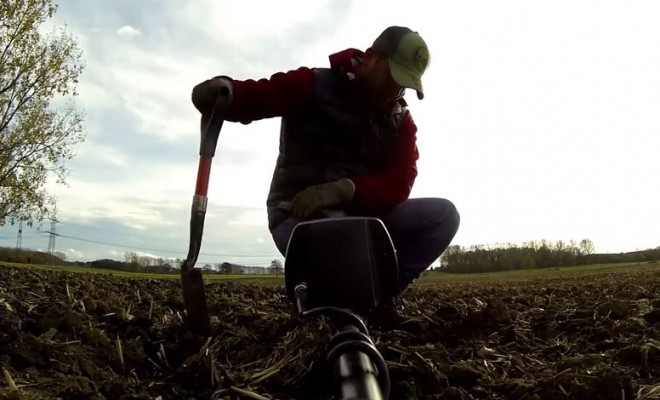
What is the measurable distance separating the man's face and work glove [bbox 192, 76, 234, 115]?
0.76 metres

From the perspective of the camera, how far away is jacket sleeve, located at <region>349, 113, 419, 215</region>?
316cm

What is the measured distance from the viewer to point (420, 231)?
392cm

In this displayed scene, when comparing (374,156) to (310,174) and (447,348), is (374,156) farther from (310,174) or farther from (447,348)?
(447,348)

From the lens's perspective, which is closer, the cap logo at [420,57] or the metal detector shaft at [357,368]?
the metal detector shaft at [357,368]

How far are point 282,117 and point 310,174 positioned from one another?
14.3 inches

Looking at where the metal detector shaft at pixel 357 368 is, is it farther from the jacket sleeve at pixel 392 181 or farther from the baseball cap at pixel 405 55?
the baseball cap at pixel 405 55

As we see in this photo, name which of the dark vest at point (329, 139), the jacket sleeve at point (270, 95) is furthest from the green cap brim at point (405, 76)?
the jacket sleeve at point (270, 95)

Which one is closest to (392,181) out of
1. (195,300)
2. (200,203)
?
(200,203)

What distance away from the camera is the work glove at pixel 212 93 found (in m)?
2.88

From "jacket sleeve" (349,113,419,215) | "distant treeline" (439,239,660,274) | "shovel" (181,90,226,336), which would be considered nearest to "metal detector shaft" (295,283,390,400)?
"shovel" (181,90,226,336)

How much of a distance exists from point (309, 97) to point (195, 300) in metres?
1.26

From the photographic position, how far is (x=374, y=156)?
11.6 feet

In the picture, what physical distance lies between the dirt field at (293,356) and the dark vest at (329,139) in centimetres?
82

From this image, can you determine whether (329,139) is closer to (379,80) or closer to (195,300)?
(379,80)
